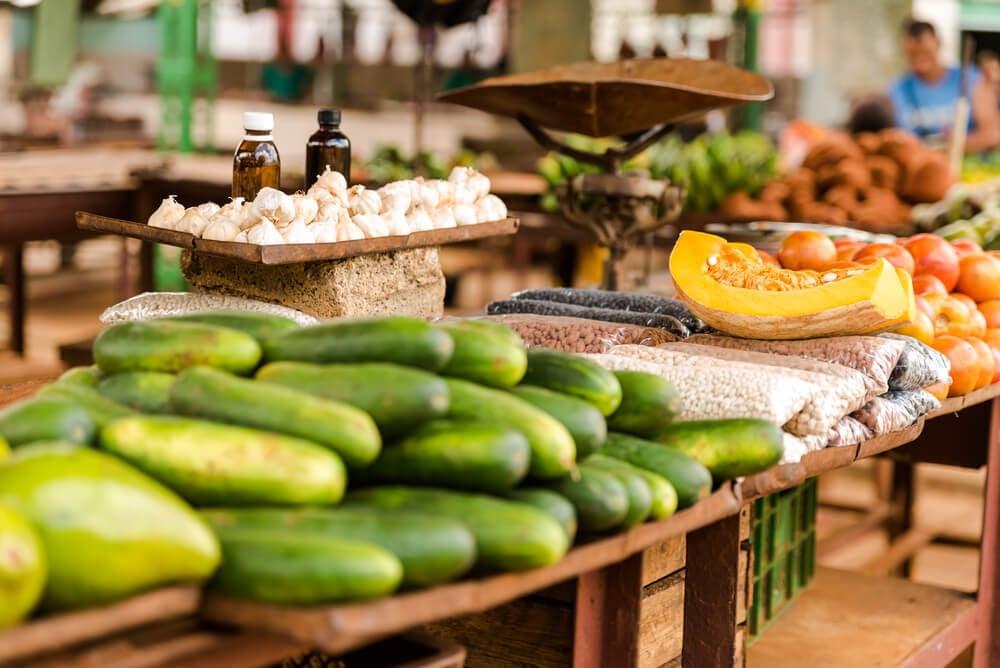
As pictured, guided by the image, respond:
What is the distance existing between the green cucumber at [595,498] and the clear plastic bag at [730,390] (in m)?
0.42

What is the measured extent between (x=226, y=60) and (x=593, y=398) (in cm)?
1223

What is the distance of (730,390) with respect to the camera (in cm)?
181

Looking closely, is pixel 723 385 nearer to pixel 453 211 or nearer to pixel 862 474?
pixel 453 211

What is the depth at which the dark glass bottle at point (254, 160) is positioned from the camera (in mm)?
2439

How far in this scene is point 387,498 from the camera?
1.29 m

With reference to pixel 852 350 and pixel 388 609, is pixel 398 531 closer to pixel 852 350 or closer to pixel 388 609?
pixel 388 609

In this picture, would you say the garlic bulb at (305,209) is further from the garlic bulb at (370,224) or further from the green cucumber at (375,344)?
the green cucumber at (375,344)

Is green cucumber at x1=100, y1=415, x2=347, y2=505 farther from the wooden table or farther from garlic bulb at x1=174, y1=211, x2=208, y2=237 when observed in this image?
garlic bulb at x1=174, y1=211, x2=208, y2=237

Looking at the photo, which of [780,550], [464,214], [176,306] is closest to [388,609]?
[176,306]

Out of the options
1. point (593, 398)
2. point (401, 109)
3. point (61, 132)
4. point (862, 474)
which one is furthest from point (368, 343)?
point (61, 132)

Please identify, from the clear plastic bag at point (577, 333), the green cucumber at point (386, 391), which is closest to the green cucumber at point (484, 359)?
the green cucumber at point (386, 391)

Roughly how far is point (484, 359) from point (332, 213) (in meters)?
0.88

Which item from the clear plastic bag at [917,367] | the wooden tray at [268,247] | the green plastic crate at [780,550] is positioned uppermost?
the wooden tray at [268,247]

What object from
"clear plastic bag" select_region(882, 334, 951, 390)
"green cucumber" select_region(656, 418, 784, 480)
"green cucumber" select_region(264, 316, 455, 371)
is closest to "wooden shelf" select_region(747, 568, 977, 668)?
"clear plastic bag" select_region(882, 334, 951, 390)
